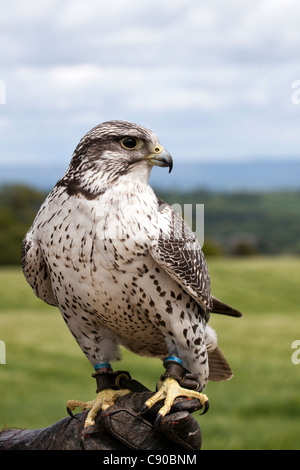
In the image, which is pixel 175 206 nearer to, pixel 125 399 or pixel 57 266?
pixel 57 266

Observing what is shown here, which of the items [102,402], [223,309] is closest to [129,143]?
[223,309]

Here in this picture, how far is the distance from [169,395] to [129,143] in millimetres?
1048

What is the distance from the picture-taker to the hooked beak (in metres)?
2.54

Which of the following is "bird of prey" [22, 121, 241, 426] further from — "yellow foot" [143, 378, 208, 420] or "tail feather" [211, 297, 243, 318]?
"tail feather" [211, 297, 243, 318]

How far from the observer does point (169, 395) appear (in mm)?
2684

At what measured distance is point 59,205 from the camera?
2.63 m

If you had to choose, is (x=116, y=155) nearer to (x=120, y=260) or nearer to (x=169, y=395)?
(x=120, y=260)

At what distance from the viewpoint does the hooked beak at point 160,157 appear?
2.54m

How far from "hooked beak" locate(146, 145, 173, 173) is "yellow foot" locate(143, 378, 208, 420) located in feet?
2.97

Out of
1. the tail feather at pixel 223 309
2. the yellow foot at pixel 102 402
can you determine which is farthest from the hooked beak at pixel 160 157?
the yellow foot at pixel 102 402

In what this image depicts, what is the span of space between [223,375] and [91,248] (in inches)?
47.2

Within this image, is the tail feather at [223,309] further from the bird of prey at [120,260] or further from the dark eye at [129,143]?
the dark eye at [129,143]
